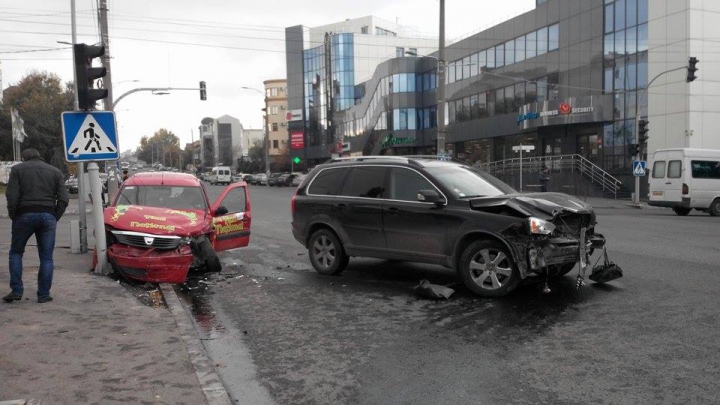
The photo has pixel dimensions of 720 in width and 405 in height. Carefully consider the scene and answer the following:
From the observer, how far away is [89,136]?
28.8ft

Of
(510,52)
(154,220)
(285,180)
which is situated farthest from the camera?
(285,180)

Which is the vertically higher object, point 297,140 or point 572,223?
point 297,140

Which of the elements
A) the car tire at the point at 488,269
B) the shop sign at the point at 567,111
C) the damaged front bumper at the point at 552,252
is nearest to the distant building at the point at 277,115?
the shop sign at the point at 567,111

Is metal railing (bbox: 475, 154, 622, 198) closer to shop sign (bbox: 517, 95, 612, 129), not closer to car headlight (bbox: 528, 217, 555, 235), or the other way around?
shop sign (bbox: 517, 95, 612, 129)

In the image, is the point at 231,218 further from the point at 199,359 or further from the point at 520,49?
the point at 520,49

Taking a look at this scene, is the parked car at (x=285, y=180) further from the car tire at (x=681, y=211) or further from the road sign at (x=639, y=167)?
the car tire at (x=681, y=211)

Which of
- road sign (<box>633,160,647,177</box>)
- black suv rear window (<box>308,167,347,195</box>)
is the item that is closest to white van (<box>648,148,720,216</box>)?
road sign (<box>633,160,647,177</box>)

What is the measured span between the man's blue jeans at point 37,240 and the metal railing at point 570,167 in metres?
32.0

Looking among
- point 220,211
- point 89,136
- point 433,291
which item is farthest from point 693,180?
point 89,136

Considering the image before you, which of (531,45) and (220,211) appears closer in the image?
(220,211)

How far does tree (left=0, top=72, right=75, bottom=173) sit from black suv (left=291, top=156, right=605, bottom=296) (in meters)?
51.2

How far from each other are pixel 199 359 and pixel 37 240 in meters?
3.06

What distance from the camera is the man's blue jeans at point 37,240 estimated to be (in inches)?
264

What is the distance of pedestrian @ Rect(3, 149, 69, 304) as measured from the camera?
6.70m
